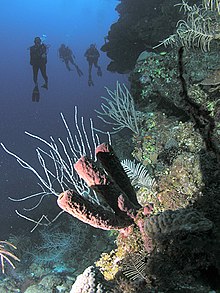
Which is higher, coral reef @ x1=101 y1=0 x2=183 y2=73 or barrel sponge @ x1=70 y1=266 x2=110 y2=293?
coral reef @ x1=101 y1=0 x2=183 y2=73

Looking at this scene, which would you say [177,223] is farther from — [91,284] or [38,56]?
[38,56]

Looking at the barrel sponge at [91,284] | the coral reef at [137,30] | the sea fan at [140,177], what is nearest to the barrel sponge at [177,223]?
the barrel sponge at [91,284]

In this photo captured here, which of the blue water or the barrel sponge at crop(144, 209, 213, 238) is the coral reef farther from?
the blue water

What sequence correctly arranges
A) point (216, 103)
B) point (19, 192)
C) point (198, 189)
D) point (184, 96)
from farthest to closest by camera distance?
point (19, 192) < point (216, 103) < point (198, 189) < point (184, 96)

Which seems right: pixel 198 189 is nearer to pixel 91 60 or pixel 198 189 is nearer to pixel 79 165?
pixel 79 165

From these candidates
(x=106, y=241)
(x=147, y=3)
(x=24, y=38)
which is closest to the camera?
(x=106, y=241)

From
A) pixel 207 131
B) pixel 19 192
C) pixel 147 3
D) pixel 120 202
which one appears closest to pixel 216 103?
pixel 207 131

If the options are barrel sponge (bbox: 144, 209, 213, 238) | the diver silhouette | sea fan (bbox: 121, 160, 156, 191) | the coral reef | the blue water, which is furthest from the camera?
the blue water

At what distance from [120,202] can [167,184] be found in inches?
42.3

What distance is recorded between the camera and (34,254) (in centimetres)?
805

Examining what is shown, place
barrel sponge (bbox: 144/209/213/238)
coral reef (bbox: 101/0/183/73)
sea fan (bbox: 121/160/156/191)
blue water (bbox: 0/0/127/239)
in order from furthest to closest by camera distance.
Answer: blue water (bbox: 0/0/127/239) → coral reef (bbox: 101/0/183/73) → sea fan (bbox: 121/160/156/191) → barrel sponge (bbox: 144/209/213/238)

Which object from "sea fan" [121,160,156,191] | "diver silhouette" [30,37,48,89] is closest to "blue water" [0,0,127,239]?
"diver silhouette" [30,37,48,89]

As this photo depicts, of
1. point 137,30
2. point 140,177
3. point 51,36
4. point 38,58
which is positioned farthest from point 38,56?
point 51,36

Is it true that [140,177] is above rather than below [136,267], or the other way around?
above
